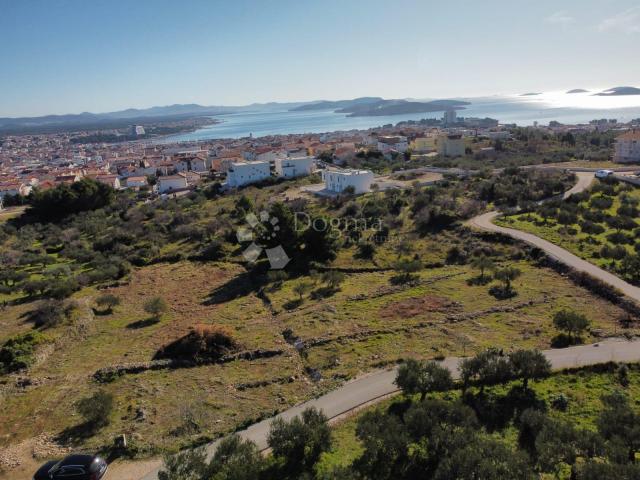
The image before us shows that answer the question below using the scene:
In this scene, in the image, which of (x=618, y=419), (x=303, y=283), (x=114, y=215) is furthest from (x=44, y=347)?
(x=114, y=215)

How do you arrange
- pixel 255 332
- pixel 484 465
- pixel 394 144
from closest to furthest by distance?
pixel 484 465, pixel 255 332, pixel 394 144

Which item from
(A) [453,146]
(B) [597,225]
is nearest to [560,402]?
(B) [597,225]

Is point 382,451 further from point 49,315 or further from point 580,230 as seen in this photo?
point 580,230

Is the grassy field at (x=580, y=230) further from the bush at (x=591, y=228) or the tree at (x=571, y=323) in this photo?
the tree at (x=571, y=323)

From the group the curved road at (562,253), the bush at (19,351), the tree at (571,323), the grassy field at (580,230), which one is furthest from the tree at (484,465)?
the grassy field at (580,230)

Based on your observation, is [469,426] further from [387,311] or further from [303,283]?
[303,283]

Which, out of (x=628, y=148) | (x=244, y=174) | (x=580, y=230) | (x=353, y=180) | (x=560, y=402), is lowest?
(x=560, y=402)

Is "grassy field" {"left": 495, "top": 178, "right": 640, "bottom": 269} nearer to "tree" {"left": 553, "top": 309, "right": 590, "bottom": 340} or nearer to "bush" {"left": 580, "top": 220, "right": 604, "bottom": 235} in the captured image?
"bush" {"left": 580, "top": 220, "right": 604, "bottom": 235}
